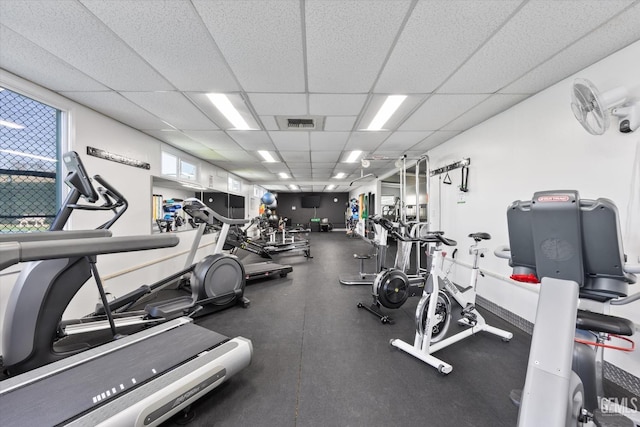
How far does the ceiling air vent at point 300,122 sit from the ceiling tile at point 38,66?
187cm

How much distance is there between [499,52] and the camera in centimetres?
177

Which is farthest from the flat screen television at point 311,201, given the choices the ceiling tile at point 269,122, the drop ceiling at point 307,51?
the drop ceiling at point 307,51

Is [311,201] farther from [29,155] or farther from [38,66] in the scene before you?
[38,66]

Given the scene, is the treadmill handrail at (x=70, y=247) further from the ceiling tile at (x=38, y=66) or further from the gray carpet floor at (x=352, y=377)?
the ceiling tile at (x=38, y=66)

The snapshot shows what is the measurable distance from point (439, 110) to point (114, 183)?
4.31m

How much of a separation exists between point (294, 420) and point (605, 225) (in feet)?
6.24

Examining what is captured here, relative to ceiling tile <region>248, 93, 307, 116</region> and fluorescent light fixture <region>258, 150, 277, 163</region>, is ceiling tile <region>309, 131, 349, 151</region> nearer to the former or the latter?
ceiling tile <region>248, 93, 307, 116</region>

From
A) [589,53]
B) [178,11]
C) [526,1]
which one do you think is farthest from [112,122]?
[589,53]

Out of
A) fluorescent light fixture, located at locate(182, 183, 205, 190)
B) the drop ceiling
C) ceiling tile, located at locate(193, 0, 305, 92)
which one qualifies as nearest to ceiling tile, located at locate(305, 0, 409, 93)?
the drop ceiling

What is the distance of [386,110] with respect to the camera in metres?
2.86

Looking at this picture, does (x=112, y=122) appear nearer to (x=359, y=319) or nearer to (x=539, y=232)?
(x=359, y=319)

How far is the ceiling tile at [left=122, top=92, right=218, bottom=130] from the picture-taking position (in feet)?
8.05

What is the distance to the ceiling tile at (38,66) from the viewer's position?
1.66m

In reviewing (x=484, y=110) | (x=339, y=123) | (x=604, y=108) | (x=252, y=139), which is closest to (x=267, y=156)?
(x=252, y=139)
